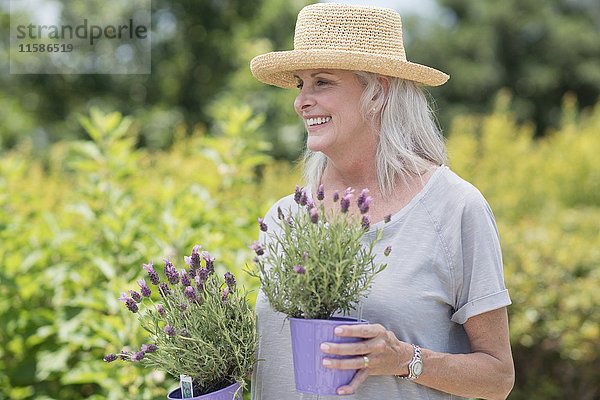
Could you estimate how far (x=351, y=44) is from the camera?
200 cm

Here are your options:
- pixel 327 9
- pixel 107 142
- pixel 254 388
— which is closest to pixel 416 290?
pixel 254 388

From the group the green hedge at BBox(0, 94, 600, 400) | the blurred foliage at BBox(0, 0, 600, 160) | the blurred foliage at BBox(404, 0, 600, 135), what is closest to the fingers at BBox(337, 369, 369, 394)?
the green hedge at BBox(0, 94, 600, 400)

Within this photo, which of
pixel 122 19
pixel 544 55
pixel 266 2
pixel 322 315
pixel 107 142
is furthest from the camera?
pixel 544 55

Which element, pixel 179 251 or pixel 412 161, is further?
pixel 179 251

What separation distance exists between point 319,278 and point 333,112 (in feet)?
1.68

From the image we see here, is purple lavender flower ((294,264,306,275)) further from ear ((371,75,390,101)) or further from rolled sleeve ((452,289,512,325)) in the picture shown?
ear ((371,75,390,101))

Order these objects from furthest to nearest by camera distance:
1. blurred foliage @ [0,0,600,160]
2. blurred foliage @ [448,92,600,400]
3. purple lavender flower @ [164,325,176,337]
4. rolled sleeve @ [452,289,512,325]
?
blurred foliage @ [0,0,600,160] < blurred foliage @ [448,92,600,400] < rolled sleeve @ [452,289,512,325] < purple lavender flower @ [164,325,176,337]

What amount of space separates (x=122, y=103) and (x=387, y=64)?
1335 centimetres

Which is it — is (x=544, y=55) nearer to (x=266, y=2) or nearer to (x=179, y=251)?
(x=266, y=2)

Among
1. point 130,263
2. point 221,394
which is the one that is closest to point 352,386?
point 221,394

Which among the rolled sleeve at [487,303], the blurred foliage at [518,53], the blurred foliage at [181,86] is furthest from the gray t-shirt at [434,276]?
the blurred foliage at [518,53]

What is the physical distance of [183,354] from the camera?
1.75 metres

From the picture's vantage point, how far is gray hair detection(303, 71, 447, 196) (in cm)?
203

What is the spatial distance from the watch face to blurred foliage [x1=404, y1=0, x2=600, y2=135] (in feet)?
71.7
